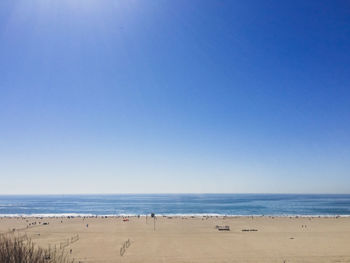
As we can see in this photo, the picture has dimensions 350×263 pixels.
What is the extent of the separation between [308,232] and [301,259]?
22213 millimetres

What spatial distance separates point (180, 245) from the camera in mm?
40594

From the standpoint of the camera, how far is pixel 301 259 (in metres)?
32.5

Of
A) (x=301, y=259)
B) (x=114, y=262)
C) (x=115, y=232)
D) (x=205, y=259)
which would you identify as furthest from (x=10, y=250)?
(x=115, y=232)

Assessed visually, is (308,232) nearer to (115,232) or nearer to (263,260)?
(263,260)

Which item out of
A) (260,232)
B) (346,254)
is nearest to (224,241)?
(260,232)

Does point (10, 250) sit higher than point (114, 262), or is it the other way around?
point (10, 250)

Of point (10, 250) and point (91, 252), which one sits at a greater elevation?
point (10, 250)

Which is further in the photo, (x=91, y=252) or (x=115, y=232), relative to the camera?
(x=115, y=232)

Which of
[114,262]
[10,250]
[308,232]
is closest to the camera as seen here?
[10,250]

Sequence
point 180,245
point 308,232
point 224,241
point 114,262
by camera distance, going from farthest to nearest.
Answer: point 308,232, point 224,241, point 180,245, point 114,262

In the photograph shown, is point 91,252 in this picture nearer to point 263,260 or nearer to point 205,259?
point 205,259

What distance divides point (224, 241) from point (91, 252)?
1796cm

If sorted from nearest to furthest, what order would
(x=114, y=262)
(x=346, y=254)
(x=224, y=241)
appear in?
(x=114, y=262), (x=346, y=254), (x=224, y=241)

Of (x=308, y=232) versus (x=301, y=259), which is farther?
(x=308, y=232)
